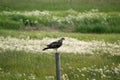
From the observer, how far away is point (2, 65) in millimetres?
16891

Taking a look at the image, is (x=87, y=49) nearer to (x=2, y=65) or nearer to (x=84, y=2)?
(x=2, y=65)

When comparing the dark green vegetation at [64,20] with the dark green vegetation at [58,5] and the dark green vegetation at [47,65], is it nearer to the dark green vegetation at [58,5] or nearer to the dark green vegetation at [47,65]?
the dark green vegetation at [58,5]

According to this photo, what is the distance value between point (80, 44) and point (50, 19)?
33.5ft

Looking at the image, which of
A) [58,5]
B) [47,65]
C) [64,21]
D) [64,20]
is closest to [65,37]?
[64,21]

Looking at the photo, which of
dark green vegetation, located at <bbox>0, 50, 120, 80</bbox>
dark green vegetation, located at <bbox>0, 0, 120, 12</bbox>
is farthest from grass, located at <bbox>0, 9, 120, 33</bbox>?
dark green vegetation, located at <bbox>0, 50, 120, 80</bbox>

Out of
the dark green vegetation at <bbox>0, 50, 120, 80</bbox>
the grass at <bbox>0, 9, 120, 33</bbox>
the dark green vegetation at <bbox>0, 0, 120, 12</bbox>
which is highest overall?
the dark green vegetation at <bbox>0, 0, 120, 12</bbox>

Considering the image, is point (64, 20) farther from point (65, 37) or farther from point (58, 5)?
point (58, 5)

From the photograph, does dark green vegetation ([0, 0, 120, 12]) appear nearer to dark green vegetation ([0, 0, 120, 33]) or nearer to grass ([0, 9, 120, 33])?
dark green vegetation ([0, 0, 120, 33])

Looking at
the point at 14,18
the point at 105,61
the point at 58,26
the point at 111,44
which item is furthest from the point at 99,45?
the point at 14,18

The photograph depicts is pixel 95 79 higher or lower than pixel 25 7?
lower

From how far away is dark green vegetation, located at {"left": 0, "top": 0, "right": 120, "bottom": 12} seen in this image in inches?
1500

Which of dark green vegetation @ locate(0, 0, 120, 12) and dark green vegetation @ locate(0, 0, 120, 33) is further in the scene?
dark green vegetation @ locate(0, 0, 120, 12)

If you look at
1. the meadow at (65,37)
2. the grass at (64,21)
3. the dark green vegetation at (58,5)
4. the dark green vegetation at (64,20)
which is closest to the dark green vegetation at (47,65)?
the meadow at (65,37)

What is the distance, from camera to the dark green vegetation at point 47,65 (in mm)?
15062
